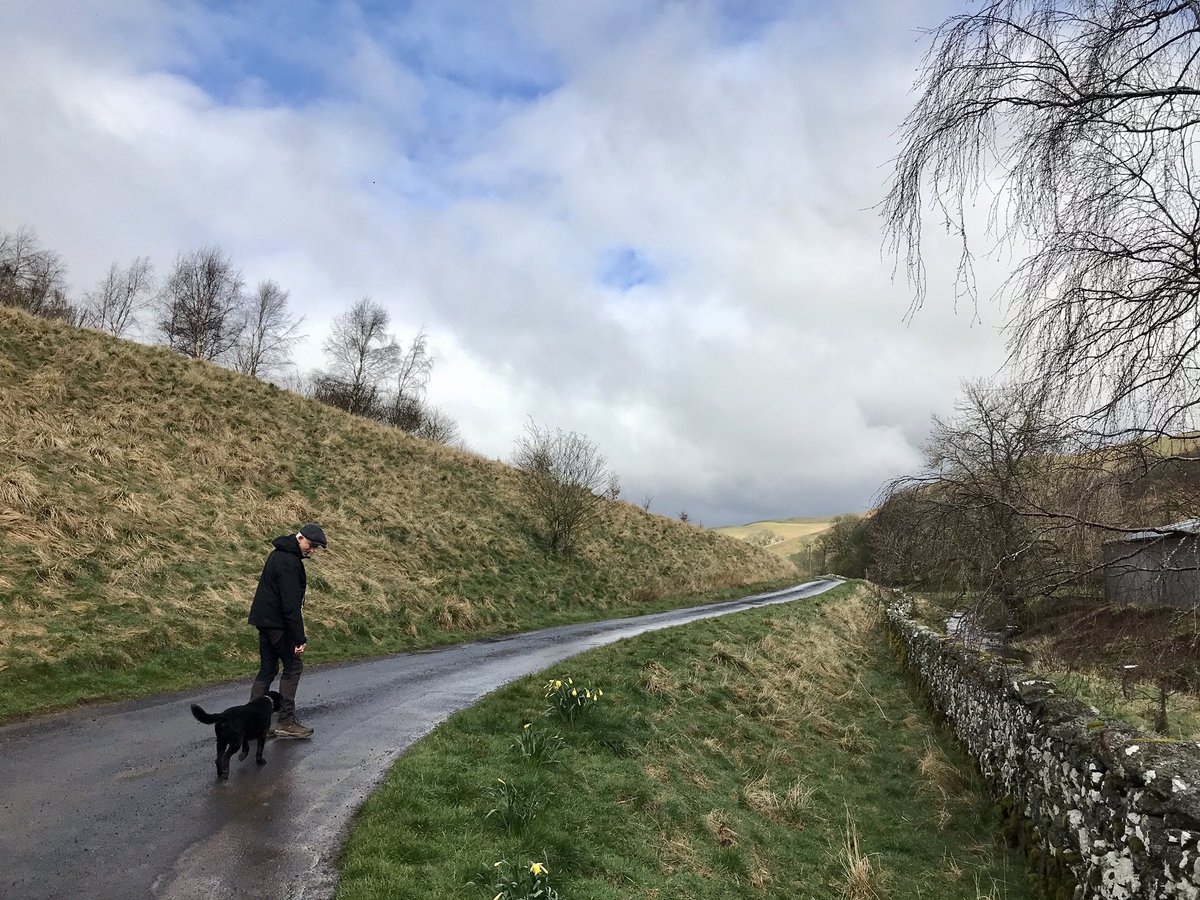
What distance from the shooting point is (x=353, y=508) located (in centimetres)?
2198

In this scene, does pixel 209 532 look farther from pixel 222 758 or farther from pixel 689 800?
pixel 689 800

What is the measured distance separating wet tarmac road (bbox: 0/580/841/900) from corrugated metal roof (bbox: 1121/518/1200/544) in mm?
5744

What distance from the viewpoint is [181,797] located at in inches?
212

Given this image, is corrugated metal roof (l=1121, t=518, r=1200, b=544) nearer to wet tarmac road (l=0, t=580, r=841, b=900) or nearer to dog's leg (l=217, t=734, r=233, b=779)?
wet tarmac road (l=0, t=580, r=841, b=900)

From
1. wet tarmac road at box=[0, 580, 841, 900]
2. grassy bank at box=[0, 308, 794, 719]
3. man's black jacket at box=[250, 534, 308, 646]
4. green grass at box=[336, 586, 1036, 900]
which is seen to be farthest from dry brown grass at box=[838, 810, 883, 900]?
grassy bank at box=[0, 308, 794, 719]

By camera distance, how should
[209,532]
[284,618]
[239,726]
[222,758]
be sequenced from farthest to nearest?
[209,532], [284,618], [239,726], [222,758]

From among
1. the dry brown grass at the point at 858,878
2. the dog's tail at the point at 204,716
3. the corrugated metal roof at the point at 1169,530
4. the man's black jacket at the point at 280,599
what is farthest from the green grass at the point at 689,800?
Answer: the corrugated metal roof at the point at 1169,530

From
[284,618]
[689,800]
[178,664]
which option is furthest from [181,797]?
[178,664]

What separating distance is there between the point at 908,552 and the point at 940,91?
174 inches

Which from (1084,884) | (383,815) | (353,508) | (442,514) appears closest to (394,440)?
(442,514)

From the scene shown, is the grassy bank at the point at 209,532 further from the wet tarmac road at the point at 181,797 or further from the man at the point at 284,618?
the man at the point at 284,618

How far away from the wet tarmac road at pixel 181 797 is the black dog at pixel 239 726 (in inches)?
6.1

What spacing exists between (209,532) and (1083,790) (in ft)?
53.8

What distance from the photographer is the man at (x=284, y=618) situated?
6973mm
